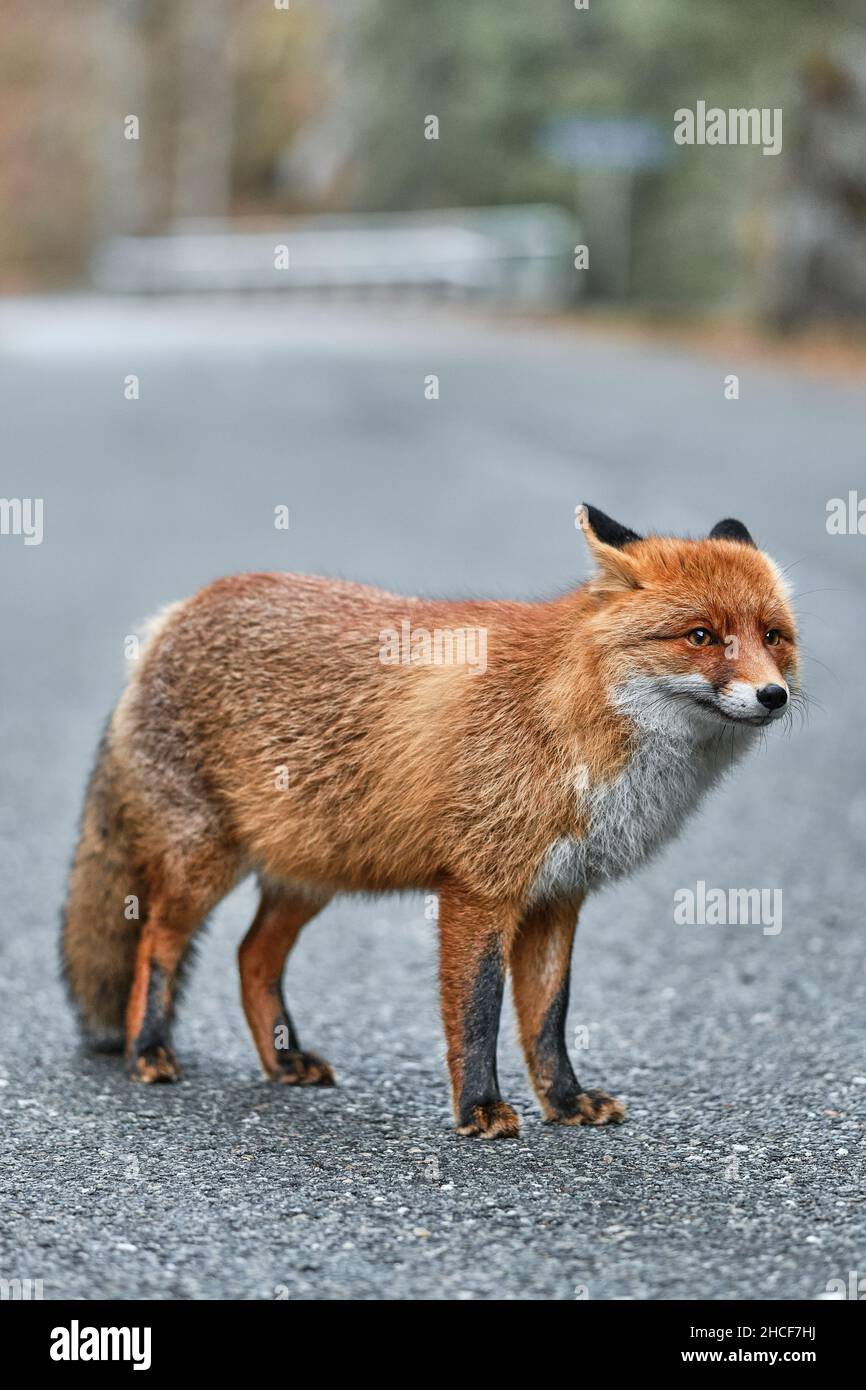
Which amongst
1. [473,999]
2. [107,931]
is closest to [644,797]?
[473,999]

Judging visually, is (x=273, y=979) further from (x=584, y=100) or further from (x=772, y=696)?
(x=584, y=100)

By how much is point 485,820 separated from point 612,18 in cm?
3595

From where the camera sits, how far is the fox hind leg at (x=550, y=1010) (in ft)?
17.4

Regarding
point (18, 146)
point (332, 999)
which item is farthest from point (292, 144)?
point (332, 999)

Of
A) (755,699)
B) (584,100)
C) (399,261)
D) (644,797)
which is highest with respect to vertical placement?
(584,100)

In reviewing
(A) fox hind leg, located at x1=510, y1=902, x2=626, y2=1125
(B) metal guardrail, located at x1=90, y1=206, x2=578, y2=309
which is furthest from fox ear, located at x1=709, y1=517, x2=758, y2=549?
(B) metal guardrail, located at x1=90, y1=206, x2=578, y2=309

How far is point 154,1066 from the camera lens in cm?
565

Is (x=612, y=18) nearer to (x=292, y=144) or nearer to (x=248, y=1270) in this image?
(x=292, y=144)

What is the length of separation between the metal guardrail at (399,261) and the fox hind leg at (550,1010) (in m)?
32.5

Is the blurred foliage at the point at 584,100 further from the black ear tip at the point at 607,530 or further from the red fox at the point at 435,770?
the black ear tip at the point at 607,530

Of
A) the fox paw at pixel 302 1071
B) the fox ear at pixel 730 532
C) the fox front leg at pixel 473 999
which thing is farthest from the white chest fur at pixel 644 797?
the fox paw at pixel 302 1071

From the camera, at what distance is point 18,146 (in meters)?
67.2

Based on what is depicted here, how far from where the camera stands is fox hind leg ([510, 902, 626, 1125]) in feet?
17.4

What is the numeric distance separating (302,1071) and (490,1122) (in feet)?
2.73
